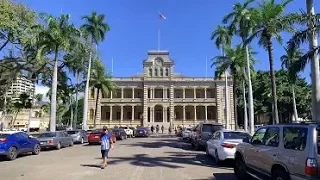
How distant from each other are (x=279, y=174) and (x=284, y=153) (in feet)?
1.76

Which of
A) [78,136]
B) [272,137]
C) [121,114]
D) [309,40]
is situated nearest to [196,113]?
[121,114]

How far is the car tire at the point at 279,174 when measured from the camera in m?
8.35

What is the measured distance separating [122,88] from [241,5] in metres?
52.5

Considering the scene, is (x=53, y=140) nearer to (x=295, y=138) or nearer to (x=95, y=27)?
(x=295, y=138)

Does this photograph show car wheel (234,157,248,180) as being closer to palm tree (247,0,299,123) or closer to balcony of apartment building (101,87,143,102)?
palm tree (247,0,299,123)

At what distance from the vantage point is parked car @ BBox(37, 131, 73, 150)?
2595 cm

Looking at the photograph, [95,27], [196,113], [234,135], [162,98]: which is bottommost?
[234,135]

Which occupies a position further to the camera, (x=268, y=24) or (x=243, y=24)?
(x=243, y=24)

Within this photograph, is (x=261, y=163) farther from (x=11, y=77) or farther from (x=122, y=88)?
(x=122, y=88)

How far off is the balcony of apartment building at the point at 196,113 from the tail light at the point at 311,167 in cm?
7638

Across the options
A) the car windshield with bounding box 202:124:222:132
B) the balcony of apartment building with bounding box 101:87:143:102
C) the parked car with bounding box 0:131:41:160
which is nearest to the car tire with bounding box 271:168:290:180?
the parked car with bounding box 0:131:41:160

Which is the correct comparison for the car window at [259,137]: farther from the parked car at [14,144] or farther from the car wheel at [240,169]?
the parked car at [14,144]

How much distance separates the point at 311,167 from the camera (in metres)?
7.40

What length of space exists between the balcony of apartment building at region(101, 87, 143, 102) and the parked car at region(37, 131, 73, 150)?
→ 5484 centimetres
